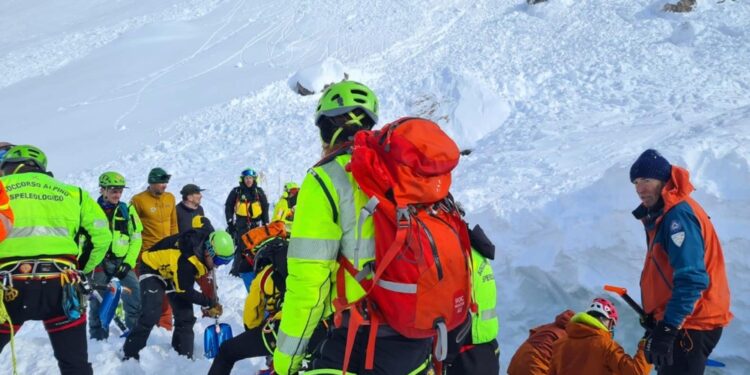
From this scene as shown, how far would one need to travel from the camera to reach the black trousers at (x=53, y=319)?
405cm

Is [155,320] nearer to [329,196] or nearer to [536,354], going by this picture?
[536,354]

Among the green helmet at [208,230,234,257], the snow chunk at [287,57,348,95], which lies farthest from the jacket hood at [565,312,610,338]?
the snow chunk at [287,57,348,95]

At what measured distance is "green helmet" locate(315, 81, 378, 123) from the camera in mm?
2883

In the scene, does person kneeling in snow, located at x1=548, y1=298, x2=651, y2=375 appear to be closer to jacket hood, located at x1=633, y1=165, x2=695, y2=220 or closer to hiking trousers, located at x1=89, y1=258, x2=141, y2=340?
jacket hood, located at x1=633, y1=165, x2=695, y2=220

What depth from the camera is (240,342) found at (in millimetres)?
4395

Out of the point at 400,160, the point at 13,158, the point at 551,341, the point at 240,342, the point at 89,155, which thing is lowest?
the point at 551,341

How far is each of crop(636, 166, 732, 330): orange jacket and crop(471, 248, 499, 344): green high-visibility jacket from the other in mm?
1093

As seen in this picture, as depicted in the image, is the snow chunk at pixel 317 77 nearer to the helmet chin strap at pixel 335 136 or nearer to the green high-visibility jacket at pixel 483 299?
the green high-visibility jacket at pixel 483 299

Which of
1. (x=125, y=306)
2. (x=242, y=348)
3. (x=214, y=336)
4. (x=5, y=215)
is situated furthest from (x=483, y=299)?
(x=125, y=306)

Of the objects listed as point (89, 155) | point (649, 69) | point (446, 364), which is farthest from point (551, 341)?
point (89, 155)

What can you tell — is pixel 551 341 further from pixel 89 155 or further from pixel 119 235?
pixel 89 155

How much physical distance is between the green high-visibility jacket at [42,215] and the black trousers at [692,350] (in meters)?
4.07

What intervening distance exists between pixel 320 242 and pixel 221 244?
3.38 metres

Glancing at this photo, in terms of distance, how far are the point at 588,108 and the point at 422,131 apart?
14.9 metres
